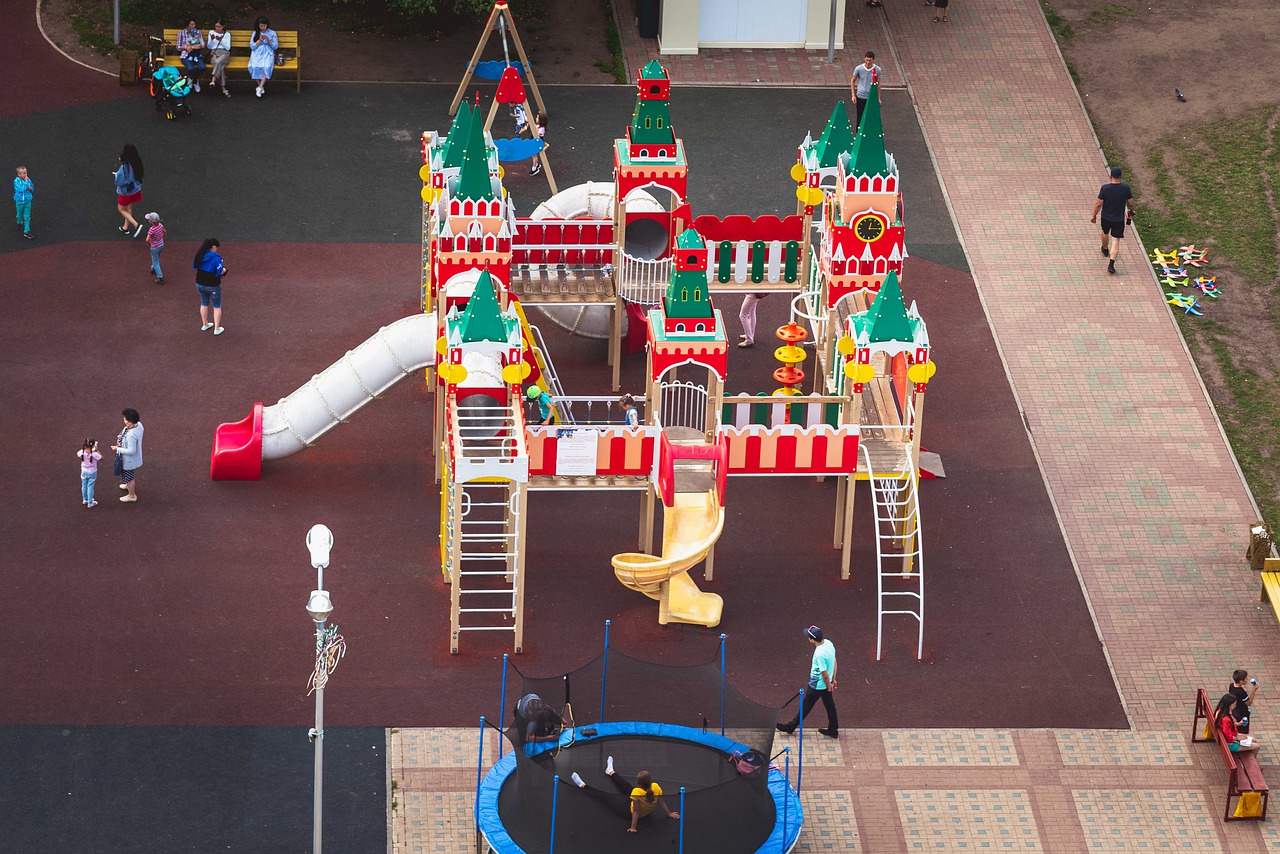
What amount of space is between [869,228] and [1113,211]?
26.1 ft

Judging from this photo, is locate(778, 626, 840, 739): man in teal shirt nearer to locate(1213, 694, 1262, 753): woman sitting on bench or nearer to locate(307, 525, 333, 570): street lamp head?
locate(1213, 694, 1262, 753): woman sitting on bench

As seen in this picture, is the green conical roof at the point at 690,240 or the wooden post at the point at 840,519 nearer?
the green conical roof at the point at 690,240

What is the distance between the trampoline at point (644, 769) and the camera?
2250 cm

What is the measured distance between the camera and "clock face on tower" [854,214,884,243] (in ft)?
96.6

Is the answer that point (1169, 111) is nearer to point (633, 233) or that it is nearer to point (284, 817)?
point (633, 233)

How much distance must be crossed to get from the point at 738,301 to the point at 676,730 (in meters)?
12.7

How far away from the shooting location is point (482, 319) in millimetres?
26859

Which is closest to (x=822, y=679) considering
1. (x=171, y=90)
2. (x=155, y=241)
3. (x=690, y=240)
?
(x=690, y=240)

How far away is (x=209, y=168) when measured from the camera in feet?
126

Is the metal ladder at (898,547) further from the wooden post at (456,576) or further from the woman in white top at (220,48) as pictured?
the woman in white top at (220,48)

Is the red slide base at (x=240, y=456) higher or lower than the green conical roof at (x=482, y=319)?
lower

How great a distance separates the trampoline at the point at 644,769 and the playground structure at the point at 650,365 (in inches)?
92.3

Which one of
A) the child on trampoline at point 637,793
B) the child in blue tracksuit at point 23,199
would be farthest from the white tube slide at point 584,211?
the child on trampoline at point 637,793

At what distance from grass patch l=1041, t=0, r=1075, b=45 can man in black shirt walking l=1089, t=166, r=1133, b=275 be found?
7.98m
